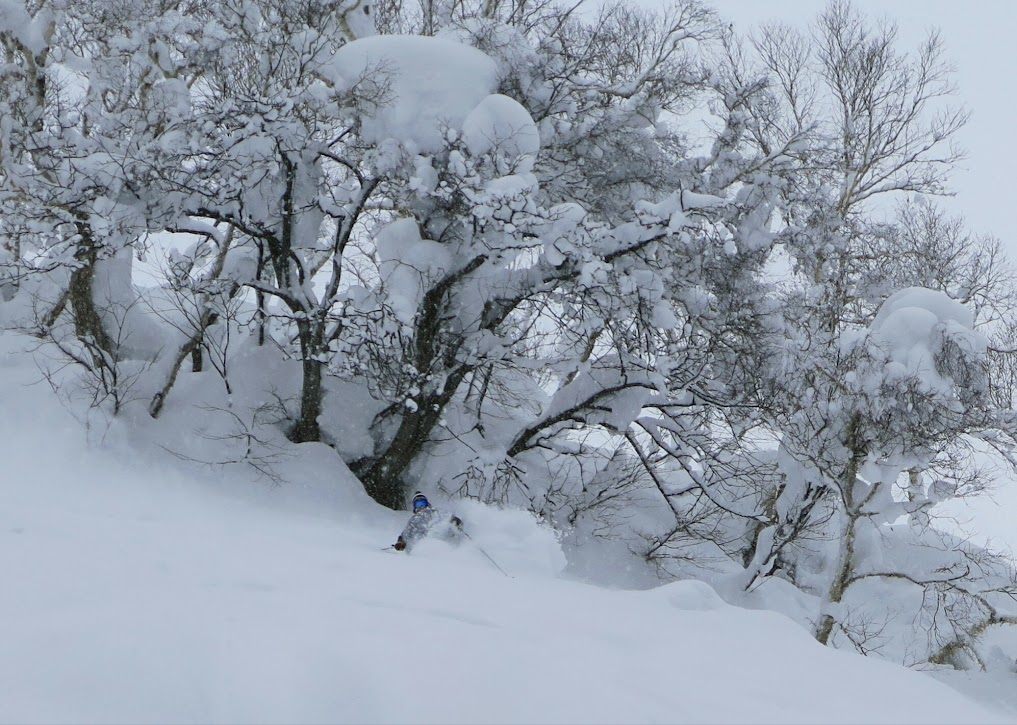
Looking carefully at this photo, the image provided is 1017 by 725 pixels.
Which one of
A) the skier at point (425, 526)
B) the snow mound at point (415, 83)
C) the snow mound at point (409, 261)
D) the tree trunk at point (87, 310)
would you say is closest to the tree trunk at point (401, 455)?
the snow mound at point (409, 261)

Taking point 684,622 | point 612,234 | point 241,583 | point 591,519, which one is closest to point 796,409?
point 591,519

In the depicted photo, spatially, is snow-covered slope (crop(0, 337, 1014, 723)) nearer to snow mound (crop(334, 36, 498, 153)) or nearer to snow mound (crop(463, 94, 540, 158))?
snow mound (crop(463, 94, 540, 158))

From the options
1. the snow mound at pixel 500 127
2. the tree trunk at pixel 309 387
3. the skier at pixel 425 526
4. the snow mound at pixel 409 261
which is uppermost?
the snow mound at pixel 500 127

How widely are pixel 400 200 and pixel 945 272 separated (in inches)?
434

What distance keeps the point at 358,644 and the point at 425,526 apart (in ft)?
14.7

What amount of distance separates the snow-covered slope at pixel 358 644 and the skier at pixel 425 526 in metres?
0.33

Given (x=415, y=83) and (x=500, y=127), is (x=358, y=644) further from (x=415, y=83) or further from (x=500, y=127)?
(x=415, y=83)

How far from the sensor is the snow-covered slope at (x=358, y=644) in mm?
4641

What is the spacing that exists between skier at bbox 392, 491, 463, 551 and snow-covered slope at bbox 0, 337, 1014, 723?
0.33 m

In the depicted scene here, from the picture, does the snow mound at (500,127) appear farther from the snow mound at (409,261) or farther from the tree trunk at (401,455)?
the tree trunk at (401,455)

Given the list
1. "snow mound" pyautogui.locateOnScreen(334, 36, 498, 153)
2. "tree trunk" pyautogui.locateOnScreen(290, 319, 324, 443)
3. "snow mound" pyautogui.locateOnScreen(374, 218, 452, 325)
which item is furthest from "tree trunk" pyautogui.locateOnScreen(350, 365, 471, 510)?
"snow mound" pyautogui.locateOnScreen(334, 36, 498, 153)

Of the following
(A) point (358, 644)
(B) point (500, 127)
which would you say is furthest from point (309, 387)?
(A) point (358, 644)

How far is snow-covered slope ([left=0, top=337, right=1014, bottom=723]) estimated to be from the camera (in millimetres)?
4641

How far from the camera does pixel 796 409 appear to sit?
13.2 meters
